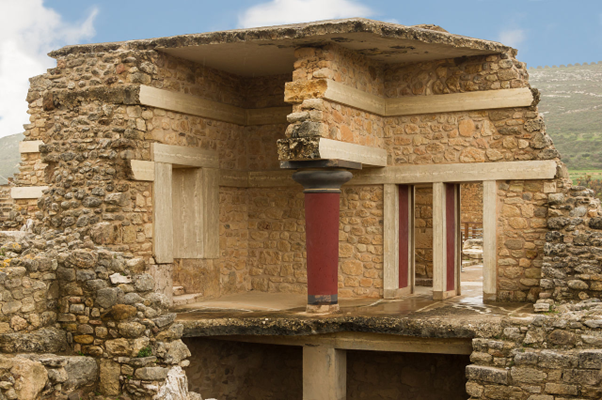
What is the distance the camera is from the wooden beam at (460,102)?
11.8m

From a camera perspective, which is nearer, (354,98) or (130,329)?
(130,329)

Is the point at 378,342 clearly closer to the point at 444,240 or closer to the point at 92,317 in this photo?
the point at 444,240

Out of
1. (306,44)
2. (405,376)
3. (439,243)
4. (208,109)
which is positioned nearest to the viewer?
(306,44)

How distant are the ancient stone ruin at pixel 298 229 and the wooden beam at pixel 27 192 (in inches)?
203

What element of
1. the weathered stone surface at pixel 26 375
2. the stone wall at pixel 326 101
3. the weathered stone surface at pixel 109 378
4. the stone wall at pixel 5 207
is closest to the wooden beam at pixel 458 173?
the stone wall at pixel 326 101

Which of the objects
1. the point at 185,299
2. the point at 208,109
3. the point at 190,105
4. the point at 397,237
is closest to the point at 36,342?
the point at 185,299

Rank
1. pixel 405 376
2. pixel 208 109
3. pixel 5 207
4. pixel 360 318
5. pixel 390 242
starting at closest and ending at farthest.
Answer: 1. pixel 360 318
2. pixel 405 376
3. pixel 390 242
4. pixel 208 109
5. pixel 5 207

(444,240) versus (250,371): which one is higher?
(444,240)

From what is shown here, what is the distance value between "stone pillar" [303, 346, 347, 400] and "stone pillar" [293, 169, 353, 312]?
606 mm

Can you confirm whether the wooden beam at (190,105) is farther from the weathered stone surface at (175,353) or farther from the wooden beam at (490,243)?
the wooden beam at (490,243)

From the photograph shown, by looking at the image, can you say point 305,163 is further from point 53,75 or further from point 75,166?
point 53,75

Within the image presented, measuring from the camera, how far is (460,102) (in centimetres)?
1220

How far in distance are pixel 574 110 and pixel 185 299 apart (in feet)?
168

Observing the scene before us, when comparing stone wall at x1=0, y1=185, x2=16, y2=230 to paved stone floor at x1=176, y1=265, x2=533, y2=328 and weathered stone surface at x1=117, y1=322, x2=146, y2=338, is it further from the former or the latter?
weathered stone surface at x1=117, y1=322, x2=146, y2=338
